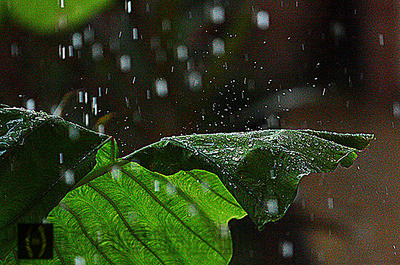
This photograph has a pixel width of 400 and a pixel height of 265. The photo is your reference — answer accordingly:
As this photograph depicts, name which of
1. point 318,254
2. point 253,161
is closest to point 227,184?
point 253,161

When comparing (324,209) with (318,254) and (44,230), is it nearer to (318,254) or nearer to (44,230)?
(318,254)

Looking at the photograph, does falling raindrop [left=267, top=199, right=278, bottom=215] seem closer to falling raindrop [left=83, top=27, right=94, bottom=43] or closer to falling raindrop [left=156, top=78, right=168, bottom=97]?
falling raindrop [left=156, top=78, right=168, bottom=97]

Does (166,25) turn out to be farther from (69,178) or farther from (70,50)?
(69,178)

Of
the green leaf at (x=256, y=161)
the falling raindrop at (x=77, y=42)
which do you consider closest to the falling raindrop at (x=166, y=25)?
the falling raindrop at (x=77, y=42)

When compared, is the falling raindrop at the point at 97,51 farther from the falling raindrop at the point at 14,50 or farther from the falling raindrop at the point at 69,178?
the falling raindrop at the point at 69,178

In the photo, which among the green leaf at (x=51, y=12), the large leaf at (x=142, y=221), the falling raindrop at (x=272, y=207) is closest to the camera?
the falling raindrop at (x=272, y=207)

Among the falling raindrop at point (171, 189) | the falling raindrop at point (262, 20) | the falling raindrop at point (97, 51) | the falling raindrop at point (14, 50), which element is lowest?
the falling raindrop at point (171, 189)
